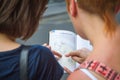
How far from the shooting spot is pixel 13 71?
63.1 inches

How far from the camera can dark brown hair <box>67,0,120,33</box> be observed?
135cm

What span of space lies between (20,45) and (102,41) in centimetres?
44

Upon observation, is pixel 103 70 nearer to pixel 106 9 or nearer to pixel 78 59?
pixel 106 9

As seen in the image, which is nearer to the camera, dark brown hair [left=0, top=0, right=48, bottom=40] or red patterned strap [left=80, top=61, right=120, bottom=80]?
red patterned strap [left=80, top=61, right=120, bottom=80]

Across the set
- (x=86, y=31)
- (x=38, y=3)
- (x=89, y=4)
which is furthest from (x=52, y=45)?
(x=89, y=4)

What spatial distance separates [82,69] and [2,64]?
42 centimetres

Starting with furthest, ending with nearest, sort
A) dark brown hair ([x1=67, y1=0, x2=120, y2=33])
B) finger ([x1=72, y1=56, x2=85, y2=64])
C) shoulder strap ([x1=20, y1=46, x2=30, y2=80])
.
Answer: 1. finger ([x1=72, y1=56, x2=85, y2=64])
2. shoulder strap ([x1=20, y1=46, x2=30, y2=80])
3. dark brown hair ([x1=67, y1=0, x2=120, y2=33])

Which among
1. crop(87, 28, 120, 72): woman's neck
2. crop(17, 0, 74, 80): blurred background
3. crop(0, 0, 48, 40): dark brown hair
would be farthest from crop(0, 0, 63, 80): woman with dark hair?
crop(17, 0, 74, 80): blurred background

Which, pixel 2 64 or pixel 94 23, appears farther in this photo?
pixel 2 64

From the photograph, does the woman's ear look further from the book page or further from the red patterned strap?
the book page

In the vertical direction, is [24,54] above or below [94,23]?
below

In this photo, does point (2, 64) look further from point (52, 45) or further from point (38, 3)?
point (52, 45)

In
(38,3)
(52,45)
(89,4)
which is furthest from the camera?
(52,45)

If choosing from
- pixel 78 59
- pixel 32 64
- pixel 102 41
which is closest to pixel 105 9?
pixel 102 41
